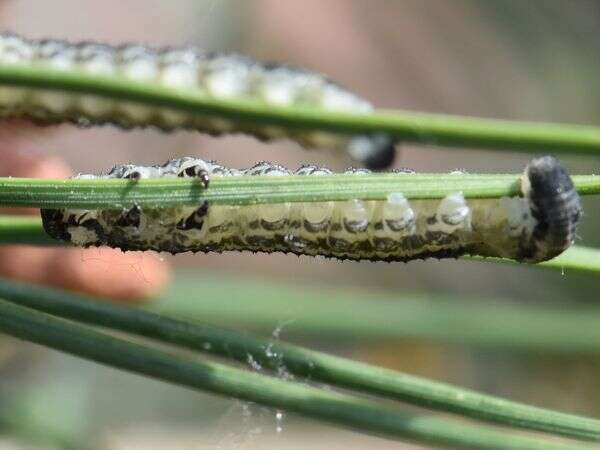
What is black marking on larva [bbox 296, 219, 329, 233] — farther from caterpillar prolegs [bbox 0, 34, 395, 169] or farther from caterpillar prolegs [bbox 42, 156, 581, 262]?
caterpillar prolegs [bbox 0, 34, 395, 169]

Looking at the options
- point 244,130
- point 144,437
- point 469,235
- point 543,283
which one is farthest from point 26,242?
point 543,283

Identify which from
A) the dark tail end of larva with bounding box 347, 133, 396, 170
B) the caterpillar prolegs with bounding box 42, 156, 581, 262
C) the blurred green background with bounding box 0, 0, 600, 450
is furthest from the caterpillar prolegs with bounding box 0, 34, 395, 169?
the blurred green background with bounding box 0, 0, 600, 450

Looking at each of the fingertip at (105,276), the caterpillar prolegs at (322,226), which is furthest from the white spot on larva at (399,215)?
the fingertip at (105,276)

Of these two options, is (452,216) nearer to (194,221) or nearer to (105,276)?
(194,221)

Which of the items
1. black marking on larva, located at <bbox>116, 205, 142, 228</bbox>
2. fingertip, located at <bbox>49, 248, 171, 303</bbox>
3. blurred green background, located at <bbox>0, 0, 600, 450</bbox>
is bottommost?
black marking on larva, located at <bbox>116, 205, 142, 228</bbox>

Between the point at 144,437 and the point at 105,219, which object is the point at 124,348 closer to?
the point at 105,219
